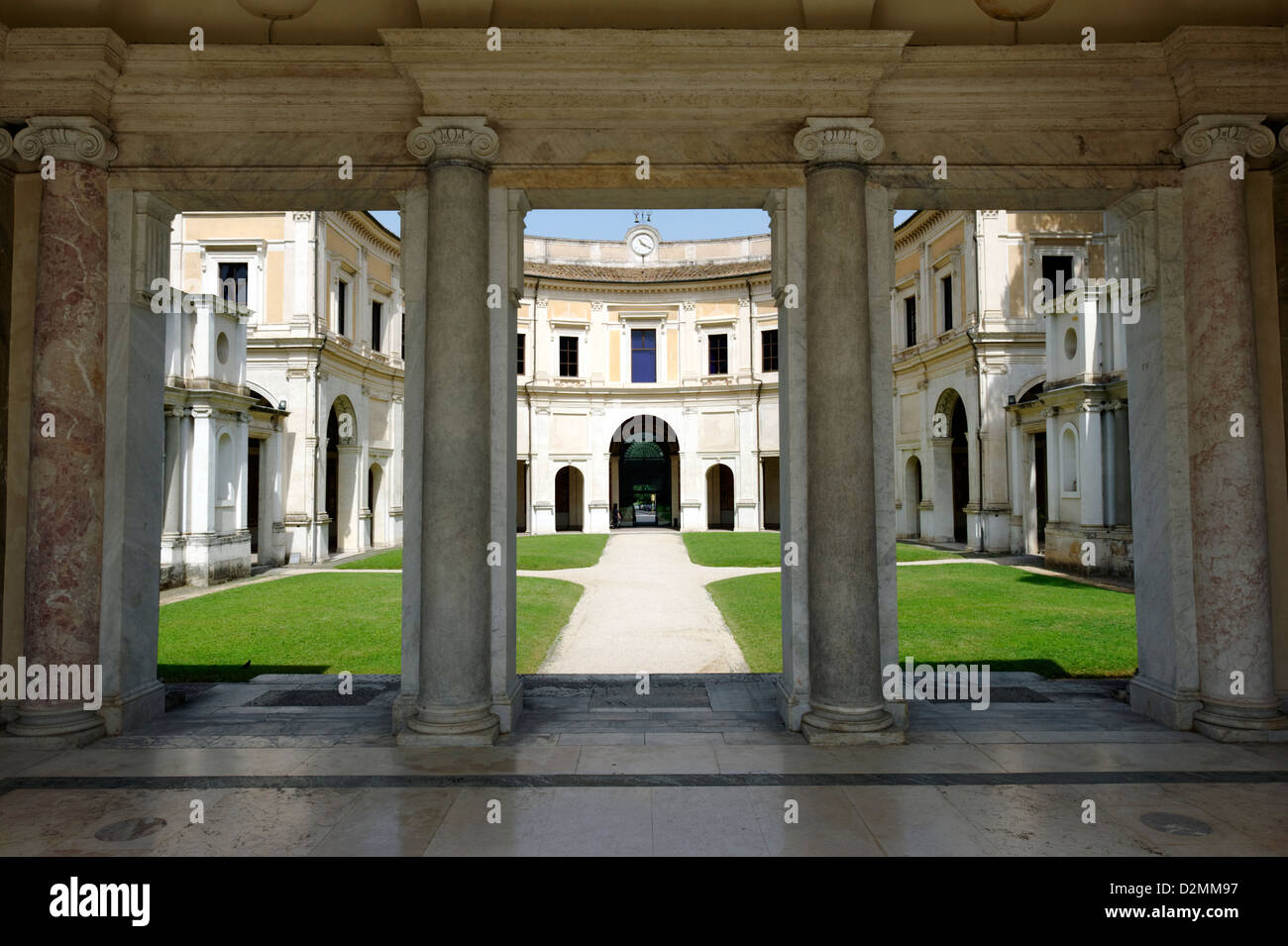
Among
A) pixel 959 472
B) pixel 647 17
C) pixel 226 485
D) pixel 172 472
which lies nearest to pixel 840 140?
pixel 647 17

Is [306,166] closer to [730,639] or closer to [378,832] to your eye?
[378,832]

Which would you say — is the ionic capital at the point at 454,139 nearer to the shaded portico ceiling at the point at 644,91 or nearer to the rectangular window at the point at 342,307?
the shaded portico ceiling at the point at 644,91

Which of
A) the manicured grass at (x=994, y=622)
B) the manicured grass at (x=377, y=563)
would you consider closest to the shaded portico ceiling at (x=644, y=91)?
the manicured grass at (x=994, y=622)

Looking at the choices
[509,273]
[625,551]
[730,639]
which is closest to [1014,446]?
[625,551]

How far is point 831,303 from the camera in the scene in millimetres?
5199

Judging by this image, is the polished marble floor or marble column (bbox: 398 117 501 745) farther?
marble column (bbox: 398 117 501 745)

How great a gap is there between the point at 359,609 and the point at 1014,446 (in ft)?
60.4

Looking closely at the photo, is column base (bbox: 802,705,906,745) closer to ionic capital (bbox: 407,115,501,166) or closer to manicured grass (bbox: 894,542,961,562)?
ionic capital (bbox: 407,115,501,166)

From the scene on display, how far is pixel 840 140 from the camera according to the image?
207 inches

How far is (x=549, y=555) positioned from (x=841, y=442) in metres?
18.4

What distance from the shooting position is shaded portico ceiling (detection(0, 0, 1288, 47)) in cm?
518

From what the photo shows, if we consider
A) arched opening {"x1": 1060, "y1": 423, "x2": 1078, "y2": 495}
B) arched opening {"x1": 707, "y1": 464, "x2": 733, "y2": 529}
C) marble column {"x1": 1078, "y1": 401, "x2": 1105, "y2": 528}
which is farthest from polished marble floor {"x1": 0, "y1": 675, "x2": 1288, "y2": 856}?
arched opening {"x1": 707, "y1": 464, "x2": 733, "y2": 529}

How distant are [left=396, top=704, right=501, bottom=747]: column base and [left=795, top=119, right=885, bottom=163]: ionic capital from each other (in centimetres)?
445

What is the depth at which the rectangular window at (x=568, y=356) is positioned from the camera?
34.4 m
